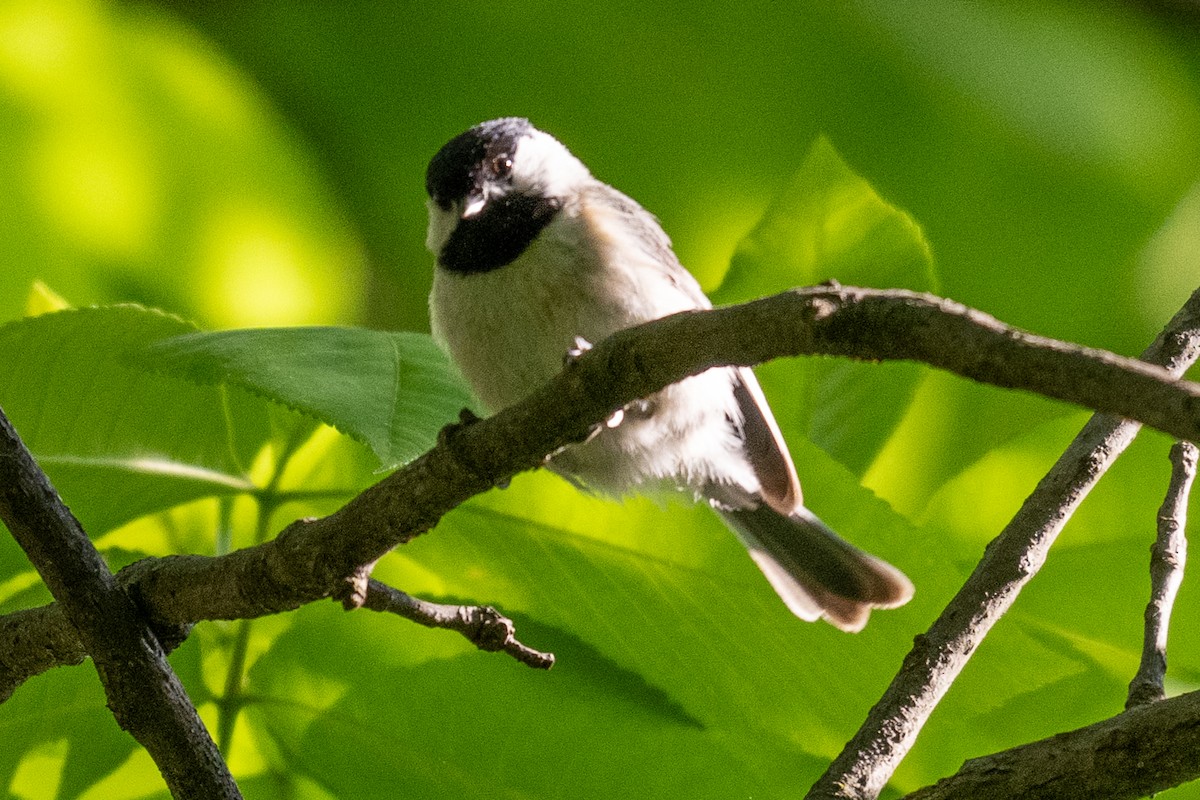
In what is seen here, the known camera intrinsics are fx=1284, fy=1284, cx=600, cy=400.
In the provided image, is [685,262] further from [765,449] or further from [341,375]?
[341,375]

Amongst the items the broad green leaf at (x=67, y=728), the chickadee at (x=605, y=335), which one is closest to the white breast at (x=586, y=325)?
the chickadee at (x=605, y=335)

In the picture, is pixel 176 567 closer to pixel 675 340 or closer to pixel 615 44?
pixel 675 340

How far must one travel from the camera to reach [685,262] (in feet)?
5.14

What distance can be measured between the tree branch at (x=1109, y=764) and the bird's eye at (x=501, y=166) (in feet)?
2.57

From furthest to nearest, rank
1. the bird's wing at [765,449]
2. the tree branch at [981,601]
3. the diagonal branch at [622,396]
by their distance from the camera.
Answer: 1. the bird's wing at [765,449]
2. the tree branch at [981,601]
3. the diagonal branch at [622,396]

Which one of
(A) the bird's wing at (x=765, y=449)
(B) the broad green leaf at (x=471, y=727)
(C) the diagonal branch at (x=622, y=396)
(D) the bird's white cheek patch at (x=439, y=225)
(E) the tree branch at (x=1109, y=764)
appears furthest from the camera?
(D) the bird's white cheek patch at (x=439, y=225)

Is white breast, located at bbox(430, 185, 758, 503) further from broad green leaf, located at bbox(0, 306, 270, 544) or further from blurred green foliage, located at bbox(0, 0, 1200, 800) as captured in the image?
broad green leaf, located at bbox(0, 306, 270, 544)

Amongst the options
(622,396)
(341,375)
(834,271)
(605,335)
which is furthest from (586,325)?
(622,396)

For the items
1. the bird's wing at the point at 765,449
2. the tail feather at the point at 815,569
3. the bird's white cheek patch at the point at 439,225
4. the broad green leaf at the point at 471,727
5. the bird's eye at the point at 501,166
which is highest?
the bird's eye at the point at 501,166

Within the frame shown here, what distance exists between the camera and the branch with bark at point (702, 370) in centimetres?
42

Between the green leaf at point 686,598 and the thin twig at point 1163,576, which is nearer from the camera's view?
the thin twig at point 1163,576

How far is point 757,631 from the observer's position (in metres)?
0.82

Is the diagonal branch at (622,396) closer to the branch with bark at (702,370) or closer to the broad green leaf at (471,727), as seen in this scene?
the branch with bark at (702,370)

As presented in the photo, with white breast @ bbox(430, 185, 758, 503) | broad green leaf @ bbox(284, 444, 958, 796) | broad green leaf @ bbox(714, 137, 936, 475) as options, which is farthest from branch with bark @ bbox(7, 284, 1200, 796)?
white breast @ bbox(430, 185, 758, 503)
